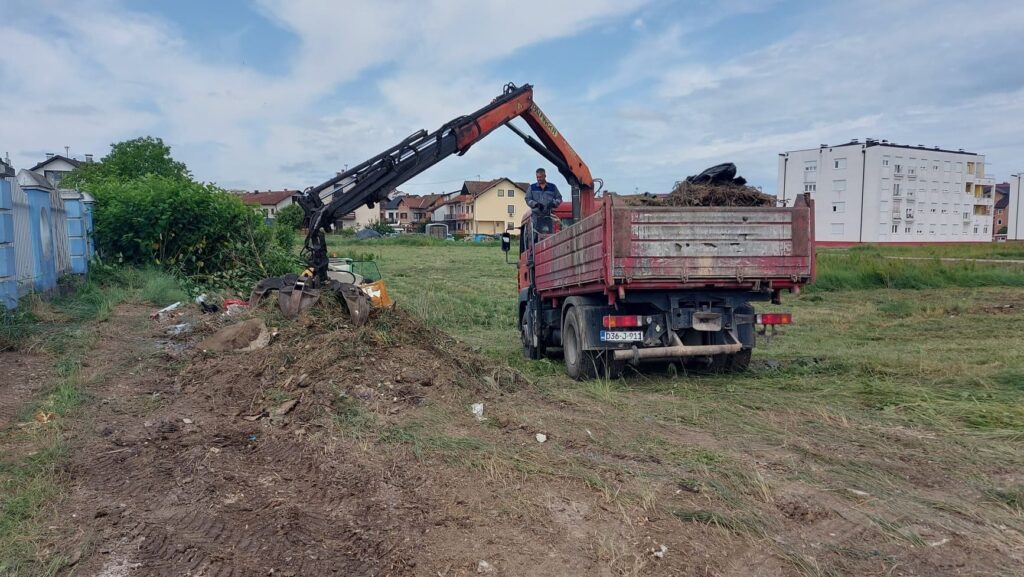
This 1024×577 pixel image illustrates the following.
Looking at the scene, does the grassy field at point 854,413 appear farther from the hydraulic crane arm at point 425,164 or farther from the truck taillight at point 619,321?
the hydraulic crane arm at point 425,164

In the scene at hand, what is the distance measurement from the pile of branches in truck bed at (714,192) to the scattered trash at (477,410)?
11.4 ft

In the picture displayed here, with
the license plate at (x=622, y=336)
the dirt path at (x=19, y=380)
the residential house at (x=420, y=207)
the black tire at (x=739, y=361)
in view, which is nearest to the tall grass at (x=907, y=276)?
the black tire at (x=739, y=361)

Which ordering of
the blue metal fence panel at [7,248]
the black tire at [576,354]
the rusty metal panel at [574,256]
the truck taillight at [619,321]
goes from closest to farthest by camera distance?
the rusty metal panel at [574,256], the truck taillight at [619,321], the black tire at [576,354], the blue metal fence panel at [7,248]

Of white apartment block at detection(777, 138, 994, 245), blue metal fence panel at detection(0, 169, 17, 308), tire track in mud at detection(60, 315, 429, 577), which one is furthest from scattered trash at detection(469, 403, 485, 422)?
white apartment block at detection(777, 138, 994, 245)

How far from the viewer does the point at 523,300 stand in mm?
11562

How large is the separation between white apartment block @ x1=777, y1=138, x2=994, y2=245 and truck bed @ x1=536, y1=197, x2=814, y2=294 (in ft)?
214

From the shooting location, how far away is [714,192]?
8.65 metres

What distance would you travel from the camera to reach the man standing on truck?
418 inches

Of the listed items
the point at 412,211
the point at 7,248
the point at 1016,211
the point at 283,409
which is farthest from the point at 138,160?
the point at 1016,211

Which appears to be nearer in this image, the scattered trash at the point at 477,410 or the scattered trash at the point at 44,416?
the scattered trash at the point at 44,416

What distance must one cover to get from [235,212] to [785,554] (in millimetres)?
16825

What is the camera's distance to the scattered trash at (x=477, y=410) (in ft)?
21.3

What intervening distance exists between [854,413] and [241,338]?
21.9 feet

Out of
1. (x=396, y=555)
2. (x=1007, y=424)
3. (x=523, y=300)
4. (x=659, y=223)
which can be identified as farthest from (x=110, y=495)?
(x=523, y=300)
